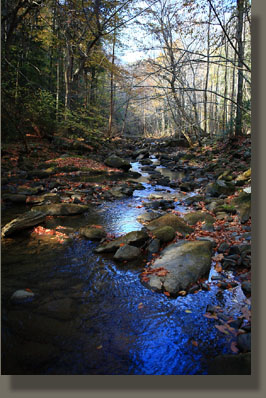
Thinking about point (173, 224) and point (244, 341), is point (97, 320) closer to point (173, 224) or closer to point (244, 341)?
point (244, 341)

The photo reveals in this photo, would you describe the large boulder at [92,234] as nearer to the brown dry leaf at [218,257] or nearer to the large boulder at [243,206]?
the brown dry leaf at [218,257]

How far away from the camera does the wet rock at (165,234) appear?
514 cm

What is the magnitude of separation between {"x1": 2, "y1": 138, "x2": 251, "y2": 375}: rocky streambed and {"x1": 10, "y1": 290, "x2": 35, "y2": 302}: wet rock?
1cm

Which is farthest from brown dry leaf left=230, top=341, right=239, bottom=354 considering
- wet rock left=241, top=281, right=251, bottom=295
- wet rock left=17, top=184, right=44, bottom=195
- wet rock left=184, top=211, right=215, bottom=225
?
wet rock left=17, top=184, right=44, bottom=195

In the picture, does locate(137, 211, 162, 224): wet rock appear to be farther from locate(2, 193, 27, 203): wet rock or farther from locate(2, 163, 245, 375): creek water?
locate(2, 193, 27, 203): wet rock

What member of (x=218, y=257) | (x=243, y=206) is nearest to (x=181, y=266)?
(x=218, y=257)

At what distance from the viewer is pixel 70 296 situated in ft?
11.2

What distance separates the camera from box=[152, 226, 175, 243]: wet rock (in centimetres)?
514

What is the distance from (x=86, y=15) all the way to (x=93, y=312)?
11.9 m

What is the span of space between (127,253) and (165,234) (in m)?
1.00

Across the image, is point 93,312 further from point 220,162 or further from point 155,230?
point 220,162

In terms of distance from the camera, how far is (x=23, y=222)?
5492 millimetres

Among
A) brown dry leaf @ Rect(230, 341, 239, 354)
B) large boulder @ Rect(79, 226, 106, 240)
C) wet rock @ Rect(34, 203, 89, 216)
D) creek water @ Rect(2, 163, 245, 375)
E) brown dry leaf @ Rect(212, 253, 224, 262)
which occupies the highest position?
wet rock @ Rect(34, 203, 89, 216)

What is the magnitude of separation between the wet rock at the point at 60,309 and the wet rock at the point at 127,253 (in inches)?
54.3
